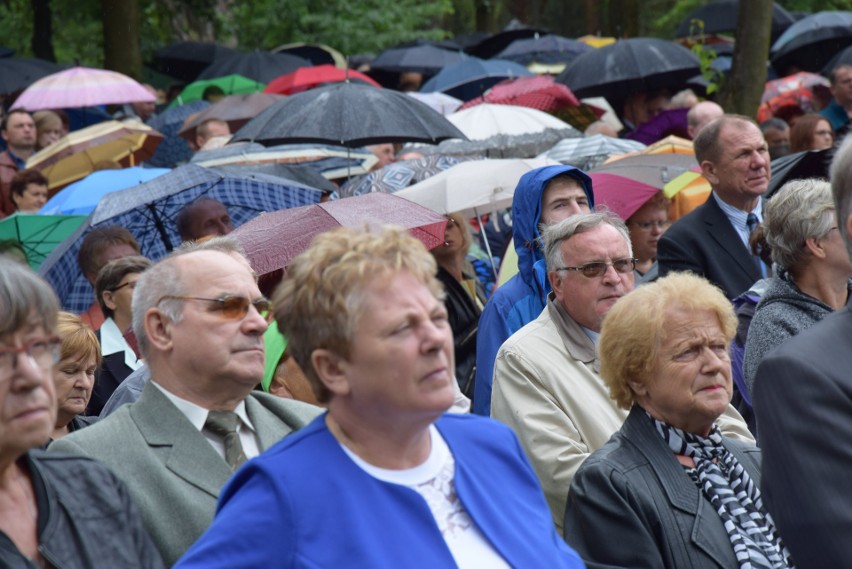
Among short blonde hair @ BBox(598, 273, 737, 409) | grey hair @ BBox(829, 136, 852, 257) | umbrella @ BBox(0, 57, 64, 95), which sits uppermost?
grey hair @ BBox(829, 136, 852, 257)

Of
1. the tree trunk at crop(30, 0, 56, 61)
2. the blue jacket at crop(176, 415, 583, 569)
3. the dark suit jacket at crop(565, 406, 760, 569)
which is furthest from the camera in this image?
the tree trunk at crop(30, 0, 56, 61)

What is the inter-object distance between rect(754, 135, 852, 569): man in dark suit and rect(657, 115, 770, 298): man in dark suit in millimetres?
4061

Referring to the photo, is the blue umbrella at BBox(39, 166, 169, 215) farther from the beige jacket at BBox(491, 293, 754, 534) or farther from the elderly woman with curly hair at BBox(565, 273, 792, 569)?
the elderly woman with curly hair at BBox(565, 273, 792, 569)

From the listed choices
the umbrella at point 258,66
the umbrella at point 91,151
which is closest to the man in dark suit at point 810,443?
the umbrella at point 91,151

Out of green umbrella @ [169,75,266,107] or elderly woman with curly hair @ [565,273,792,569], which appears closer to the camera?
elderly woman with curly hair @ [565,273,792,569]

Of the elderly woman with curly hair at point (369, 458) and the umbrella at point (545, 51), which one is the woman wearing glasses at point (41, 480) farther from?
the umbrella at point (545, 51)

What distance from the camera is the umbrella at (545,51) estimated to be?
70.8 feet

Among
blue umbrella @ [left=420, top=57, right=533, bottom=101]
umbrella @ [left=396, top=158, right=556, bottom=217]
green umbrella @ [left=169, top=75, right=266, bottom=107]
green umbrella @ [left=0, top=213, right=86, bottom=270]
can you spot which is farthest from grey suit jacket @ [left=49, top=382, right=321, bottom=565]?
green umbrella @ [left=169, top=75, right=266, bottom=107]

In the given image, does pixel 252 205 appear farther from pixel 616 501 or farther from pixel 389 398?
pixel 389 398

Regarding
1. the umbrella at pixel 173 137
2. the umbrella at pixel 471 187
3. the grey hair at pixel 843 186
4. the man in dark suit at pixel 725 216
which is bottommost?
the umbrella at pixel 173 137

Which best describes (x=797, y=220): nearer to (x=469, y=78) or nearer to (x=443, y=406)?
(x=443, y=406)

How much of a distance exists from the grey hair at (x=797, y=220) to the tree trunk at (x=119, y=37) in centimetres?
1527

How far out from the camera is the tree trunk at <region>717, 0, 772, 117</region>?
12.9 meters

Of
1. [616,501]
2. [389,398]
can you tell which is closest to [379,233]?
[389,398]
